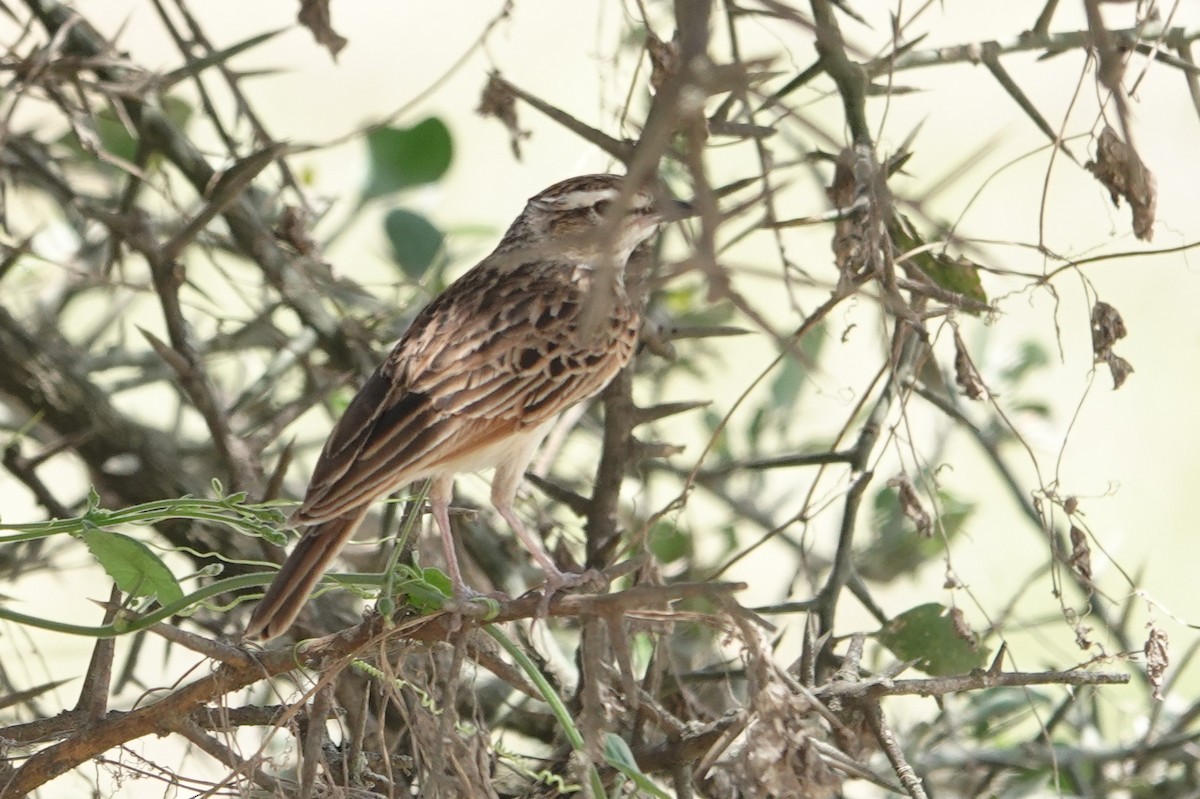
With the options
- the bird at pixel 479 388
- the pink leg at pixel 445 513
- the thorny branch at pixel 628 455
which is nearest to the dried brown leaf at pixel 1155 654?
the thorny branch at pixel 628 455

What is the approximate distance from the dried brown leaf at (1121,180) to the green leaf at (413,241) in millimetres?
2626

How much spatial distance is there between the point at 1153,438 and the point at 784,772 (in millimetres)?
6807

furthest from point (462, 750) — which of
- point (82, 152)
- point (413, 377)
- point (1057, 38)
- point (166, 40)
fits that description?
point (166, 40)

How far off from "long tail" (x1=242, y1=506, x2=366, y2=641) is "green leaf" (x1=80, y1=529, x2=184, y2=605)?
0.30m

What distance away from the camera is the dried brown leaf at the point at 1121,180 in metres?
2.80

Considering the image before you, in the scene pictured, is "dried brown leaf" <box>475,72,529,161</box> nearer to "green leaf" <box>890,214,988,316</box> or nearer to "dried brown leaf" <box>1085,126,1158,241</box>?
"green leaf" <box>890,214,988,316</box>

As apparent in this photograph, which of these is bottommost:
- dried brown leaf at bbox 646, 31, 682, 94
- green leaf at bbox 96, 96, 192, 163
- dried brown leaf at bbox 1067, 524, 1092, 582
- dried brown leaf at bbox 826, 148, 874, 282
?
dried brown leaf at bbox 1067, 524, 1092, 582

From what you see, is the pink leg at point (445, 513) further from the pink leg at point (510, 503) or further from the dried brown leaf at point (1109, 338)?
the dried brown leaf at point (1109, 338)

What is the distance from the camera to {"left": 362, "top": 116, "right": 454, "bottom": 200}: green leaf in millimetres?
4988

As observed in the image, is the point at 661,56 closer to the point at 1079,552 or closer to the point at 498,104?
the point at 498,104

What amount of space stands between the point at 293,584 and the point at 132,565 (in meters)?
0.48

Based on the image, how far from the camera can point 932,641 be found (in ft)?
11.2

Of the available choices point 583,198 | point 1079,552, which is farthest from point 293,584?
point 583,198

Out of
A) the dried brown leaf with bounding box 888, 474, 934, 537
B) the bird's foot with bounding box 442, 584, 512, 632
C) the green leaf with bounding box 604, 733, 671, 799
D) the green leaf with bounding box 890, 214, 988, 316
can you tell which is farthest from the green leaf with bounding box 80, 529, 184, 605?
the green leaf with bounding box 890, 214, 988, 316
